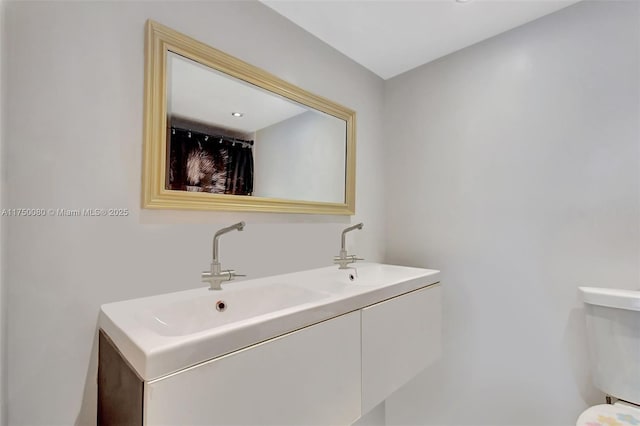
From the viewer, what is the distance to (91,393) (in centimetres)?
90

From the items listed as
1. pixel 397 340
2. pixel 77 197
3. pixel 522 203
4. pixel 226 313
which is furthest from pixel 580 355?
pixel 77 197

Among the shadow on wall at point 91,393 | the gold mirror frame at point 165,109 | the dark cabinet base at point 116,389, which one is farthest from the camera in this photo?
the gold mirror frame at point 165,109

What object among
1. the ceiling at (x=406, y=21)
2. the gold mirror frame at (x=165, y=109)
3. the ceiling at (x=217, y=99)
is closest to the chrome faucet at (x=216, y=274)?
the gold mirror frame at (x=165, y=109)

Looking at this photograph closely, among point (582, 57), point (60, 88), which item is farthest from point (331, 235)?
point (582, 57)

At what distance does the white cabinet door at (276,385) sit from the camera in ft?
2.04

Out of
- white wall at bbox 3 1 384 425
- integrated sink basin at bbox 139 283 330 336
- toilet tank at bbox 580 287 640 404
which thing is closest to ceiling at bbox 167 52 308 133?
white wall at bbox 3 1 384 425

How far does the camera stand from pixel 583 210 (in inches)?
51.9

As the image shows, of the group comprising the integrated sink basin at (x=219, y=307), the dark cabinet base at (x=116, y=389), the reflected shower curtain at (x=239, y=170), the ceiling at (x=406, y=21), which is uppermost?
the ceiling at (x=406, y=21)

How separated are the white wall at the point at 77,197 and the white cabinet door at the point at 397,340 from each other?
66cm

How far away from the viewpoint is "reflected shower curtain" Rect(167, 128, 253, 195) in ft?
3.53

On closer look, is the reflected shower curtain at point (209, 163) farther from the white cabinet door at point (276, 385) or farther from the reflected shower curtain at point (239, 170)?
the white cabinet door at point (276, 385)

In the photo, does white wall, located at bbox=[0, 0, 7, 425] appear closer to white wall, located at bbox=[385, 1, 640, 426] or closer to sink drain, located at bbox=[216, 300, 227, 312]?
sink drain, located at bbox=[216, 300, 227, 312]

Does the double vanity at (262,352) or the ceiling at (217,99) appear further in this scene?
the ceiling at (217,99)

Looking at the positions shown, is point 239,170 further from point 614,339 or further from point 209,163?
point 614,339
